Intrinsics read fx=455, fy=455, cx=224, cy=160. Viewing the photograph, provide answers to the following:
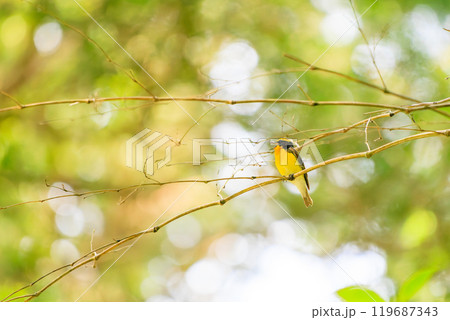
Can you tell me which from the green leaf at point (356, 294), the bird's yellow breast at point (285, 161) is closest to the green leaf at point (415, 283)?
the green leaf at point (356, 294)

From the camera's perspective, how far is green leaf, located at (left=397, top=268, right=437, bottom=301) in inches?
42.1

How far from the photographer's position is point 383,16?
3.21m

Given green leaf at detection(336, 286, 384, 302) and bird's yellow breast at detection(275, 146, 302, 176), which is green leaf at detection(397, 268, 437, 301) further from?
Result: bird's yellow breast at detection(275, 146, 302, 176)

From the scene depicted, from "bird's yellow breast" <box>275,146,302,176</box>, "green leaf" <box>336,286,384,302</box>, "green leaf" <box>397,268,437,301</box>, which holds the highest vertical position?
"bird's yellow breast" <box>275,146,302,176</box>

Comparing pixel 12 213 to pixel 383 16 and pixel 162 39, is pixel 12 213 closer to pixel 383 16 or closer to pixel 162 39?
pixel 162 39

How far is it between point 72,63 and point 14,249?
155 centimetres

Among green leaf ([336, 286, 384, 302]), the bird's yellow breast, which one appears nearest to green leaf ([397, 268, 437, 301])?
green leaf ([336, 286, 384, 302])

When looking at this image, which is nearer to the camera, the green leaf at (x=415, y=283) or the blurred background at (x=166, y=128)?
the green leaf at (x=415, y=283)

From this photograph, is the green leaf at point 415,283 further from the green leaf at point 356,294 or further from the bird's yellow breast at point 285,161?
the bird's yellow breast at point 285,161

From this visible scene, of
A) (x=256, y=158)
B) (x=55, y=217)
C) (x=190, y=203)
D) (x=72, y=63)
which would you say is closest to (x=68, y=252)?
(x=55, y=217)

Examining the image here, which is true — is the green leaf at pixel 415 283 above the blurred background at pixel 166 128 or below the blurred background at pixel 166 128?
below

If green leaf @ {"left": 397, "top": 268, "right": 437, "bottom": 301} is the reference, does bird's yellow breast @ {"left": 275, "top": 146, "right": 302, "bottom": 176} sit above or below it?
above

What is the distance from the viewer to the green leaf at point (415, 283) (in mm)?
1070

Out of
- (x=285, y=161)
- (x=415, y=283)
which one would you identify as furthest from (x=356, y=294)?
(x=285, y=161)
